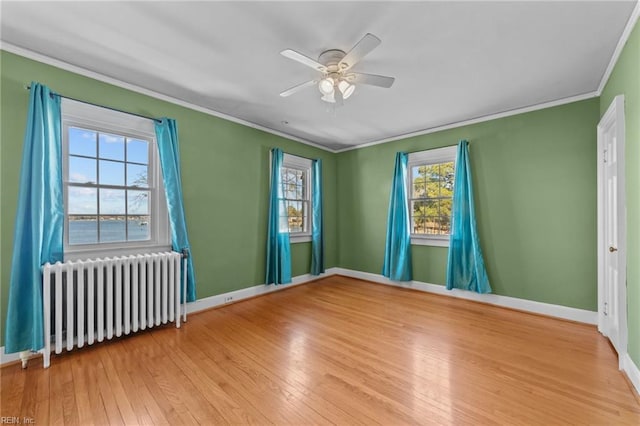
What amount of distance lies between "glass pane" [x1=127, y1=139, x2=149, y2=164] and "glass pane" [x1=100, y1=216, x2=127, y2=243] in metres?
0.67

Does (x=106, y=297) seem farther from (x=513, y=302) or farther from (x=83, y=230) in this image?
(x=513, y=302)

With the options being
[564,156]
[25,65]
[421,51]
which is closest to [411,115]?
[421,51]

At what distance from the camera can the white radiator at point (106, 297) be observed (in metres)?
2.32

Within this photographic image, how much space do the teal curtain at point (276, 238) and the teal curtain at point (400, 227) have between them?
1814mm

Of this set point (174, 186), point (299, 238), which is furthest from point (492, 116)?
point (174, 186)

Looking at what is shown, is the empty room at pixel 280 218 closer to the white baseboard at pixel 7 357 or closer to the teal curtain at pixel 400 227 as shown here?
the white baseboard at pixel 7 357

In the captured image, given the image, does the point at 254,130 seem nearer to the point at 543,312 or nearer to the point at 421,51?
the point at 421,51

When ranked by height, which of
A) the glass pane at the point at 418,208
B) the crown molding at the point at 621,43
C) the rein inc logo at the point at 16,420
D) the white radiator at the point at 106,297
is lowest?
the rein inc logo at the point at 16,420

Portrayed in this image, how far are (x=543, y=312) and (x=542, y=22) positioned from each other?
324 centimetres

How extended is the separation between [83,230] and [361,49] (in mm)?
3058

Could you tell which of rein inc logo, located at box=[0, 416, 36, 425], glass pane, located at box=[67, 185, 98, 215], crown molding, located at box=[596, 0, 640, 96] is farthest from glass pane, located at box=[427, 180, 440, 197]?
rein inc logo, located at box=[0, 416, 36, 425]

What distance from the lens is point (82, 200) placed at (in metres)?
2.70

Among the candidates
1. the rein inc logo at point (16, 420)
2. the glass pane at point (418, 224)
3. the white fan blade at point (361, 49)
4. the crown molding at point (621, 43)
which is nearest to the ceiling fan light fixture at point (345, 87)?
the white fan blade at point (361, 49)

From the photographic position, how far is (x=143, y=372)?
2184 millimetres
